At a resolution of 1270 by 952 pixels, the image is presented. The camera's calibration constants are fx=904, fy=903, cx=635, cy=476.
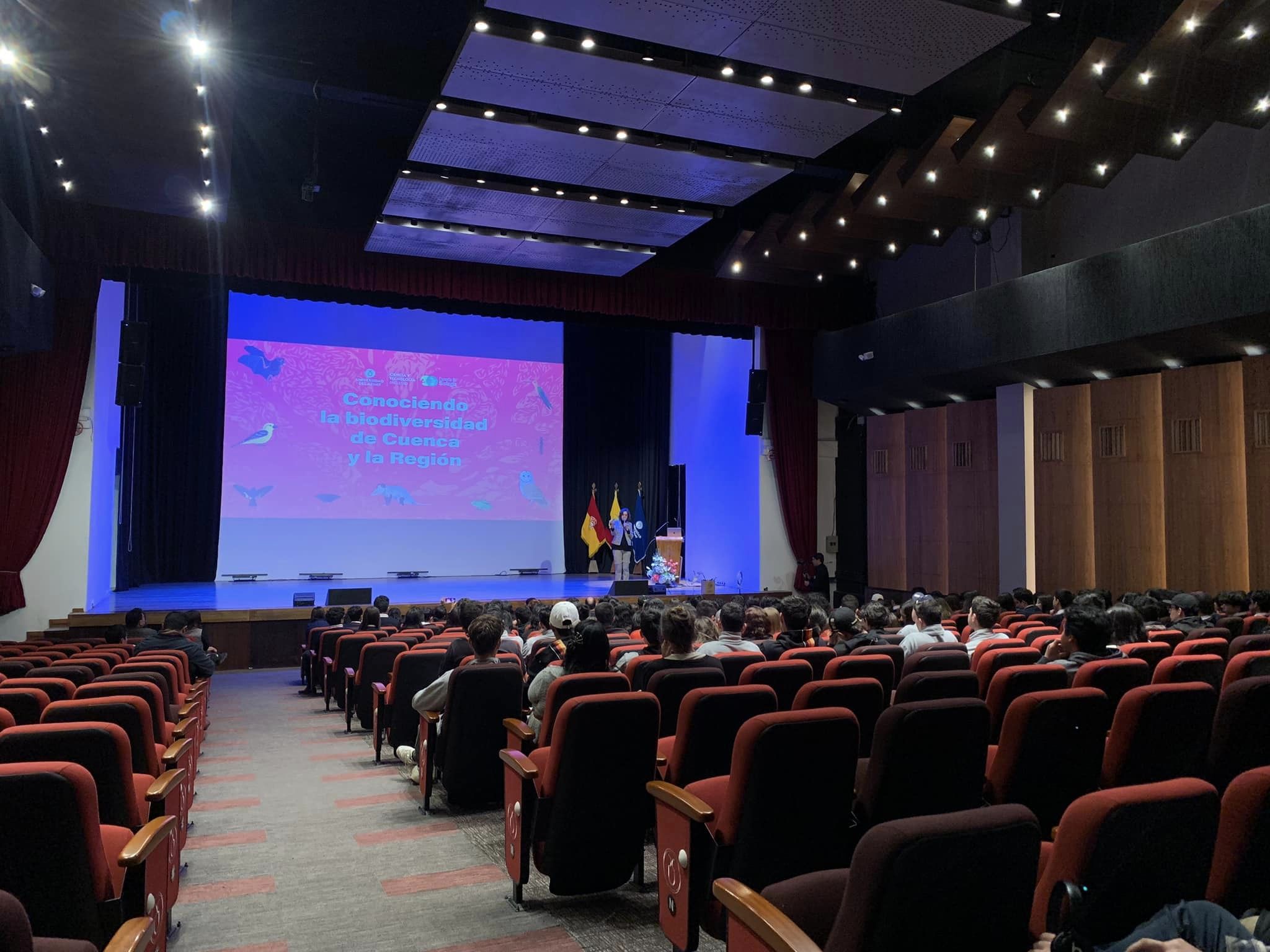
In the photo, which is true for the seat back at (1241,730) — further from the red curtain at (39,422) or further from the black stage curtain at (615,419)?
the black stage curtain at (615,419)

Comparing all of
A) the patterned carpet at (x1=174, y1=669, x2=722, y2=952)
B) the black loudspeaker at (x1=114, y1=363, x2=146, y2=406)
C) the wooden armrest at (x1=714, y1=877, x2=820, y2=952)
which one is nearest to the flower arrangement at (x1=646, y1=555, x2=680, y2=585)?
the black loudspeaker at (x1=114, y1=363, x2=146, y2=406)

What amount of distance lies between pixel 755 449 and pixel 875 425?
188cm

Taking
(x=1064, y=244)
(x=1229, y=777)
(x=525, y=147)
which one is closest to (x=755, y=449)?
(x=1064, y=244)

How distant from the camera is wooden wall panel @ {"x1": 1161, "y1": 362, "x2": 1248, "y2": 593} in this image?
9.16 m

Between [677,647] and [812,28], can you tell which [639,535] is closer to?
[812,28]

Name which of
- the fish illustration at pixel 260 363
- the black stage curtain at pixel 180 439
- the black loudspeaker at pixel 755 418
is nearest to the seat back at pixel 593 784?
the black loudspeaker at pixel 755 418

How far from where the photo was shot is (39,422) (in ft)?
32.8

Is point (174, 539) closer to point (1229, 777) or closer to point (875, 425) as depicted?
point (875, 425)

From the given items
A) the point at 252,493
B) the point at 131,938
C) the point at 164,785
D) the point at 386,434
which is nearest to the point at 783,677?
A: the point at 164,785

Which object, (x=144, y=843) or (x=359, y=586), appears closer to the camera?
(x=144, y=843)

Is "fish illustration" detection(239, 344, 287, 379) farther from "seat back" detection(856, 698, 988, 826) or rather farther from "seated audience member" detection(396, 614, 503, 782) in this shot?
"seat back" detection(856, 698, 988, 826)

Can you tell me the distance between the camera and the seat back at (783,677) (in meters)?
3.69

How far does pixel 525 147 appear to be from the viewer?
872 cm

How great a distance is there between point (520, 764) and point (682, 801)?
2.80 ft
